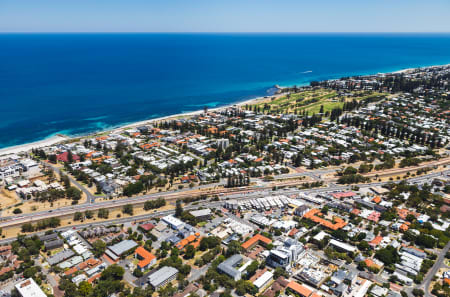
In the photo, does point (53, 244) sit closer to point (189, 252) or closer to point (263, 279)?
point (189, 252)

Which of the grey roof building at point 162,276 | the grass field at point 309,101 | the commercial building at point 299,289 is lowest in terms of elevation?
the commercial building at point 299,289

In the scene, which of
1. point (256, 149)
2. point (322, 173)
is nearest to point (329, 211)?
point (322, 173)

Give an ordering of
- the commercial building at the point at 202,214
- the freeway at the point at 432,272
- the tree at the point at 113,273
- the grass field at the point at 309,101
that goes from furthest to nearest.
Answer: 1. the grass field at the point at 309,101
2. the commercial building at the point at 202,214
3. the tree at the point at 113,273
4. the freeway at the point at 432,272

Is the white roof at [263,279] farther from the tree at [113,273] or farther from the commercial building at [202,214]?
the tree at [113,273]

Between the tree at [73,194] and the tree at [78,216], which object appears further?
the tree at [73,194]

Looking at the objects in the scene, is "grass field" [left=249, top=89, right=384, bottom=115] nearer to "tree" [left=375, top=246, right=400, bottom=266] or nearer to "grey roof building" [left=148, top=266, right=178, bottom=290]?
"tree" [left=375, top=246, right=400, bottom=266]

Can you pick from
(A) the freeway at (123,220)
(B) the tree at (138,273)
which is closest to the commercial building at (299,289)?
(B) the tree at (138,273)

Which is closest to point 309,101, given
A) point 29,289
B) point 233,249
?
point 233,249
